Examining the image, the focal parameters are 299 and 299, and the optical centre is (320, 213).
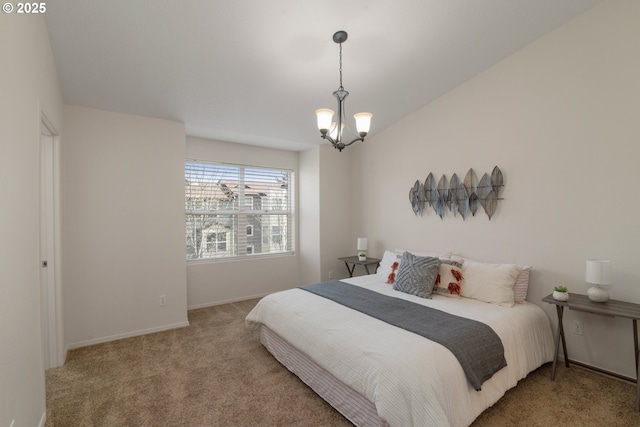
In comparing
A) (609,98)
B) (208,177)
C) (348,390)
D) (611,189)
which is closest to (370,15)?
(609,98)

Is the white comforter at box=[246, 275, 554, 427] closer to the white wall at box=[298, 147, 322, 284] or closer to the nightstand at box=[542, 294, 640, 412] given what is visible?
the nightstand at box=[542, 294, 640, 412]

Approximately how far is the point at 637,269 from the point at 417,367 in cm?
203

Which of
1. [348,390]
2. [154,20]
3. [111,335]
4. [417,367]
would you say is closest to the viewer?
[417,367]

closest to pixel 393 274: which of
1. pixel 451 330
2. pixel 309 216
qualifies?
pixel 451 330

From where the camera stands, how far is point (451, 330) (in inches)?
81.2

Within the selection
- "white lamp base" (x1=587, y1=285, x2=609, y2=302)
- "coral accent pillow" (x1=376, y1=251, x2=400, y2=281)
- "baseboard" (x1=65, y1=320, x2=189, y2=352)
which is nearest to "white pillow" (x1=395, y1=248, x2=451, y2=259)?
"coral accent pillow" (x1=376, y1=251, x2=400, y2=281)

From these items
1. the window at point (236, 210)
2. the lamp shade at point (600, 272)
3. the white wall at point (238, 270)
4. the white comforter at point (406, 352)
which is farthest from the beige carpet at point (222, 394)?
the window at point (236, 210)

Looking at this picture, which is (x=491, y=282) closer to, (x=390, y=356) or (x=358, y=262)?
(x=390, y=356)

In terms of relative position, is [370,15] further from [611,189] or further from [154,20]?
[611,189]

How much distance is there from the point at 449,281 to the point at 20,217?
3237mm

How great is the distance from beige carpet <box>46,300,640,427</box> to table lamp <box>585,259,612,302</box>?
70 centimetres

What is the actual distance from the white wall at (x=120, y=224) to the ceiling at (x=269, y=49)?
0.29 m

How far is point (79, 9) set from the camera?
202 cm

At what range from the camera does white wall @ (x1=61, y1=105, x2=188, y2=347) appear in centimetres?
299
